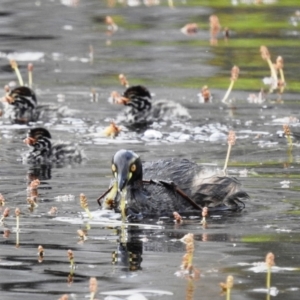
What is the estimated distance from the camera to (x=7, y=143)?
13359 millimetres

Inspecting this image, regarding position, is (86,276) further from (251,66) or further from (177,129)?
(251,66)

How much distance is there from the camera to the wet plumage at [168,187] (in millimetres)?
9586

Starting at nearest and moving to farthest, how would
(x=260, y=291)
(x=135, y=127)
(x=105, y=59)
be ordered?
(x=260, y=291)
(x=135, y=127)
(x=105, y=59)

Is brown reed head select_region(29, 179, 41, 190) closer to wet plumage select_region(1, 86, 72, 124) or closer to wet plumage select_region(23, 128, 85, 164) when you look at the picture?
wet plumage select_region(23, 128, 85, 164)

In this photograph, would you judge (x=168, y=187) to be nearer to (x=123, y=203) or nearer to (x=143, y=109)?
(x=123, y=203)

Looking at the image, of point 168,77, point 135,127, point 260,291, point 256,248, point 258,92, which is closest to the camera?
point 260,291

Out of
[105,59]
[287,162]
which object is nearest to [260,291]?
[287,162]

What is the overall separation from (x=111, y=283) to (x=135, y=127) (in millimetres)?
7384

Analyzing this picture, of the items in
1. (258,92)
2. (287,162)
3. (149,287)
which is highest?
(258,92)

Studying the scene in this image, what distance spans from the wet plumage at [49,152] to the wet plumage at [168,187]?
2247 millimetres

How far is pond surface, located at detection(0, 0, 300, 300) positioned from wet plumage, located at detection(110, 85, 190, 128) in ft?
0.58

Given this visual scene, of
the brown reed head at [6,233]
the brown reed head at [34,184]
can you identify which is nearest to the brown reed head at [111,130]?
the brown reed head at [34,184]

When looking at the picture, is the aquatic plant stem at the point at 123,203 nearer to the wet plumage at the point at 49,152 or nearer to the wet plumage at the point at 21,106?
the wet plumage at the point at 49,152

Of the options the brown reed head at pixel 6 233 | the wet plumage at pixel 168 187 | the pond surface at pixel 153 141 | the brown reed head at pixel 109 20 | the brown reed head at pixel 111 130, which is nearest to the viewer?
the pond surface at pixel 153 141
